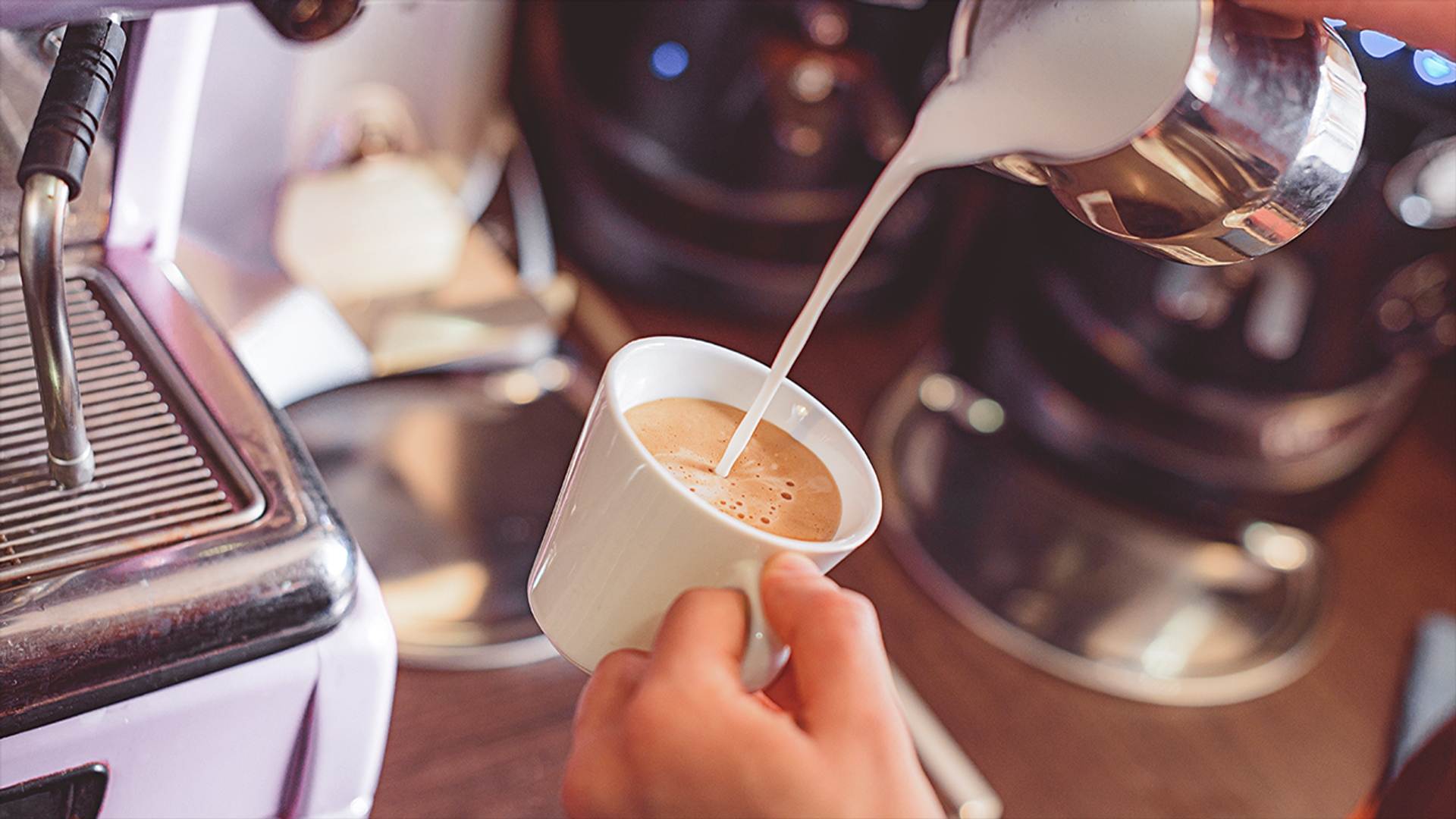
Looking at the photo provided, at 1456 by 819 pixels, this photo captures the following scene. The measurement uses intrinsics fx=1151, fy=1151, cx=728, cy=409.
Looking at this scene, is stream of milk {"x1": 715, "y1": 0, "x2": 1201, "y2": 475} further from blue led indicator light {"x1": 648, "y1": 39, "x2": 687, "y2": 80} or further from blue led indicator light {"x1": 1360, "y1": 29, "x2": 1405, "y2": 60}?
blue led indicator light {"x1": 648, "y1": 39, "x2": 687, "y2": 80}

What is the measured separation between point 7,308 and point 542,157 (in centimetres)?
114

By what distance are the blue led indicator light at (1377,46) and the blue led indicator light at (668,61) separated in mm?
749

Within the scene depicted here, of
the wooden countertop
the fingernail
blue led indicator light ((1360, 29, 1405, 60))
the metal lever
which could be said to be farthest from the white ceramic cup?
blue led indicator light ((1360, 29, 1405, 60))

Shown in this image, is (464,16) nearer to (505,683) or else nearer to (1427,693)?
(505,683)

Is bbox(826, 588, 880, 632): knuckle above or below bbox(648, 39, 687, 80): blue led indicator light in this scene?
above

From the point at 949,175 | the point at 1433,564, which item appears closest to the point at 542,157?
the point at 949,175

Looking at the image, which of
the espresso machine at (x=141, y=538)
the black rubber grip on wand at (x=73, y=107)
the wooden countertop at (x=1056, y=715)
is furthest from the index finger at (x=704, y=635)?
the wooden countertop at (x=1056, y=715)

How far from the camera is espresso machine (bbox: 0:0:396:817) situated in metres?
0.47

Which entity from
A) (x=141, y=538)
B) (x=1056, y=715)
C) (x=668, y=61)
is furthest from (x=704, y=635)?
(x=668, y=61)

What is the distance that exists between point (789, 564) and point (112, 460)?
0.32 meters

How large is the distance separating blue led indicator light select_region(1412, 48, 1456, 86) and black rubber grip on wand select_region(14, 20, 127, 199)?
1.13 meters

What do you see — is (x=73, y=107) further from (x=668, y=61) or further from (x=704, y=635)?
(x=668, y=61)

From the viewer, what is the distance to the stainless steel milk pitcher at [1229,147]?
0.47 metres

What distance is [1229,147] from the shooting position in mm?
486
